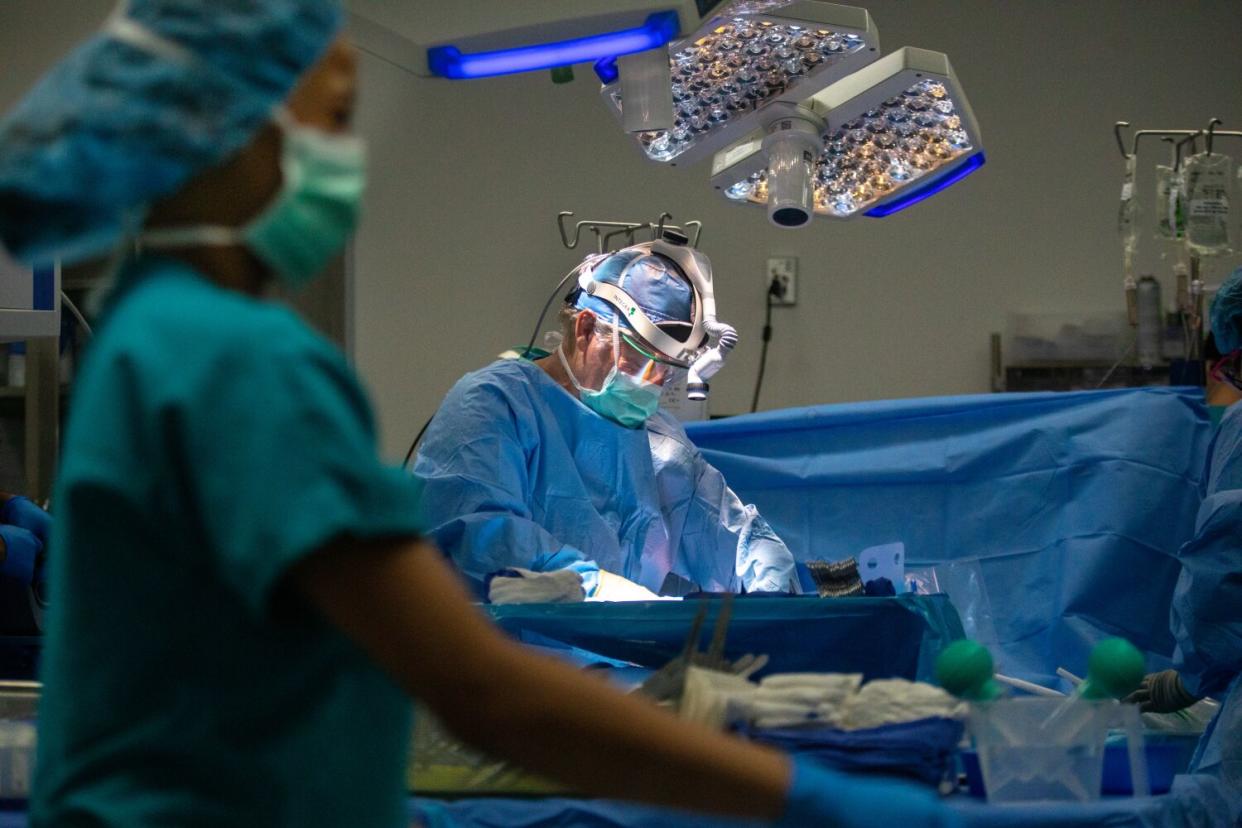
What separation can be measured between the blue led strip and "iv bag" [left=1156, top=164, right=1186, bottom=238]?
93.9 inches

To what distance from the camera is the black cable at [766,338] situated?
15.5 ft

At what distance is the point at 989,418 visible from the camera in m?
3.23

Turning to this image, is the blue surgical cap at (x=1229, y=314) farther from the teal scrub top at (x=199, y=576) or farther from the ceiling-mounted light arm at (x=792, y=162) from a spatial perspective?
the teal scrub top at (x=199, y=576)

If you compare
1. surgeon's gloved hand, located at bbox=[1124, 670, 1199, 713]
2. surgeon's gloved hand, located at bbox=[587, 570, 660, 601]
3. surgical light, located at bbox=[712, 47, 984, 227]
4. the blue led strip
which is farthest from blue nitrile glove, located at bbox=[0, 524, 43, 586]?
surgeon's gloved hand, located at bbox=[1124, 670, 1199, 713]

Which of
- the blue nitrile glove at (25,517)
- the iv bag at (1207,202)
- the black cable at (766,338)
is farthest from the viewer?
the black cable at (766,338)

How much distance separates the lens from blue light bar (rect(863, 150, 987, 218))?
2627mm

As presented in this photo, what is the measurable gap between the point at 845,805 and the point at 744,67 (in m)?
1.84

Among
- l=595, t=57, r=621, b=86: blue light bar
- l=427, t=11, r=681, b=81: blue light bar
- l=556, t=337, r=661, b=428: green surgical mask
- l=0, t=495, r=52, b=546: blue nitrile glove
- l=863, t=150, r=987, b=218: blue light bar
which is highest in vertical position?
l=595, t=57, r=621, b=86: blue light bar

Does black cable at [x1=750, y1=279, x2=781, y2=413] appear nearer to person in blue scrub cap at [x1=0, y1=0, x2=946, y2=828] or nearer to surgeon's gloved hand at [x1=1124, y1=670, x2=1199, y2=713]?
surgeon's gloved hand at [x1=1124, y1=670, x2=1199, y2=713]

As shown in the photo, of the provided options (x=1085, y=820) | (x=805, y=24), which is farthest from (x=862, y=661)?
(x=805, y=24)

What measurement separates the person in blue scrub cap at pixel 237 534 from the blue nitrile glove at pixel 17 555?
181cm

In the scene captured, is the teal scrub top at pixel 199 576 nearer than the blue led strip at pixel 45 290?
Yes

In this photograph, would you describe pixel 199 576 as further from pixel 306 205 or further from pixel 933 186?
pixel 933 186

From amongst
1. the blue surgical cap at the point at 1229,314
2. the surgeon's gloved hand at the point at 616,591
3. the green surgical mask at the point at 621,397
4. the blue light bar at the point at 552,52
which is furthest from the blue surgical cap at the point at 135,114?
the blue surgical cap at the point at 1229,314
